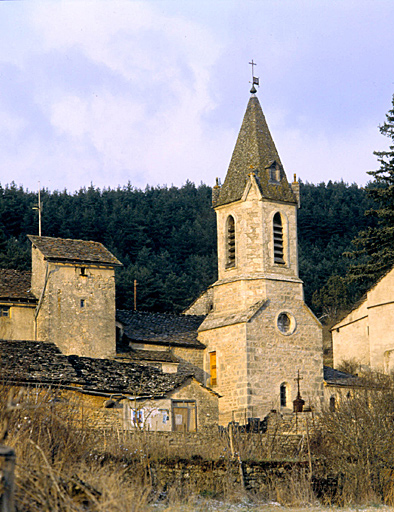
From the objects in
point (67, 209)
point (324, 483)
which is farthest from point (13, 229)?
point (324, 483)

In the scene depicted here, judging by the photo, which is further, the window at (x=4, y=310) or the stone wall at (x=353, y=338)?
the stone wall at (x=353, y=338)

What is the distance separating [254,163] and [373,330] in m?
11.6

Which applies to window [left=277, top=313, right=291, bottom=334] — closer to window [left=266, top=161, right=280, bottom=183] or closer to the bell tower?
the bell tower

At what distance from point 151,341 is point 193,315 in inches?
234

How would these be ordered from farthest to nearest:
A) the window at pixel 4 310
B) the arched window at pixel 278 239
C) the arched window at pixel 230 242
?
the arched window at pixel 230 242 → the arched window at pixel 278 239 → the window at pixel 4 310

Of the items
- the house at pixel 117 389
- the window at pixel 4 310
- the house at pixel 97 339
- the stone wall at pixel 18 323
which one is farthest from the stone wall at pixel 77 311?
the house at pixel 117 389

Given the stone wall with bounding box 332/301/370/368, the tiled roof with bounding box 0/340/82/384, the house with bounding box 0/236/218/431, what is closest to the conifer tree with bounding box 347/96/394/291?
the stone wall with bounding box 332/301/370/368

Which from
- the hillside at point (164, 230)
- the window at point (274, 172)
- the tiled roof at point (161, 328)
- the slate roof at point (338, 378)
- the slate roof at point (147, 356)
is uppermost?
the hillside at point (164, 230)

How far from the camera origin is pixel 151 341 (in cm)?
3928

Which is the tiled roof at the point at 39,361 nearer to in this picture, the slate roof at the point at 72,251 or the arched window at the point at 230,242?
the slate roof at the point at 72,251

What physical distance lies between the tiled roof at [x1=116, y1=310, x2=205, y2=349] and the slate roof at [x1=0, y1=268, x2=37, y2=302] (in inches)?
176

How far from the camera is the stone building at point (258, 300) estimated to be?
3750 centimetres

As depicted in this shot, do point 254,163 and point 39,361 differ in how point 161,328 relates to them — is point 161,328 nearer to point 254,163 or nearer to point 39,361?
point 254,163

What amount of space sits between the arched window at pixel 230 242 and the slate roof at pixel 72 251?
5.26m
